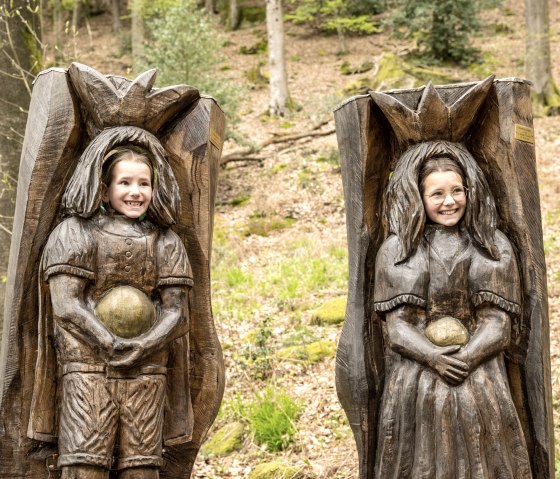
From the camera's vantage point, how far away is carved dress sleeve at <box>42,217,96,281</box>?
3.41 m

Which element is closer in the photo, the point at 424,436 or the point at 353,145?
the point at 424,436

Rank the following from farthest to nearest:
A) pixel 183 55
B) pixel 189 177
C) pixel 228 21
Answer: pixel 228 21 → pixel 183 55 → pixel 189 177

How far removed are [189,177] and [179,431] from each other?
1.34 meters

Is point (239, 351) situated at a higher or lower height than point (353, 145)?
lower

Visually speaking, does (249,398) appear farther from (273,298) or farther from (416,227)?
(416,227)

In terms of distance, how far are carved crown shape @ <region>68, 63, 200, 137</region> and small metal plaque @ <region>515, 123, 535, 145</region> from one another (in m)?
1.75

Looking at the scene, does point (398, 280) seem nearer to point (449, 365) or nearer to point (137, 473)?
point (449, 365)

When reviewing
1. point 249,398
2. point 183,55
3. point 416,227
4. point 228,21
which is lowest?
point 249,398

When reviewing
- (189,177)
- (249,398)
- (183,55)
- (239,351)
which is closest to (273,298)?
(239,351)

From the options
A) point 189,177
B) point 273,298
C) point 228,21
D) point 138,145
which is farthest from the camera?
point 228,21

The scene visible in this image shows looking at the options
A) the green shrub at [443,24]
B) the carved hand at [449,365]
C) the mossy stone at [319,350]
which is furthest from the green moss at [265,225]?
the green shrub at [443,24]

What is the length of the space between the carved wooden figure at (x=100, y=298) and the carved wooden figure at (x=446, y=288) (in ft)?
2.94

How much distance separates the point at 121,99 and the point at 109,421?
1.59 m

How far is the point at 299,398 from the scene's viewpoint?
19.5ft
